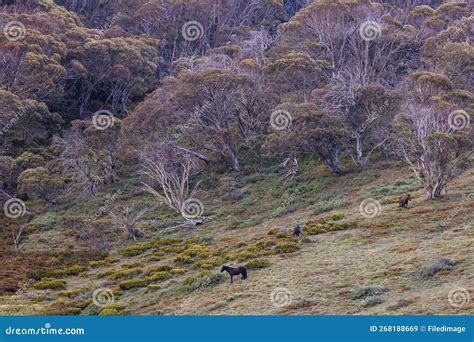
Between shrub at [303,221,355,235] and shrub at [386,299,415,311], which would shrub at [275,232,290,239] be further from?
shrub at [386,299,415,311]

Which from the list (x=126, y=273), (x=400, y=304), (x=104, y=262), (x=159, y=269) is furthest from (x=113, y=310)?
(x=104, y=262)

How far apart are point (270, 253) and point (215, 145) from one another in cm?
2422

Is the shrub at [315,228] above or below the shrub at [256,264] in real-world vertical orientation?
above

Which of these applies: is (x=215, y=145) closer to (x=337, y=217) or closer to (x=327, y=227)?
(x=337, y=217)

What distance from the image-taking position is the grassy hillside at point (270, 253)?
2088 centimetres

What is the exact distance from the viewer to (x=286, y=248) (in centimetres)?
2900

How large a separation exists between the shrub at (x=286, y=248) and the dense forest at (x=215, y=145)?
0.34 feet

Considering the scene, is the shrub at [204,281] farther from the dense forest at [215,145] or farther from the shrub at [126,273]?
the shrub at [126,273]

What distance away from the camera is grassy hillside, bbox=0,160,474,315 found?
2088 cm

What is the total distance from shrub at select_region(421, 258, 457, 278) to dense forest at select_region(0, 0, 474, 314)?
31 cm

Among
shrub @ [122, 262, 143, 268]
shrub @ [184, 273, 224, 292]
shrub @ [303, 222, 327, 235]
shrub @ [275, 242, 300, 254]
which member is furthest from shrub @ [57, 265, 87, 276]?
shrub @ [303, 222, 327, 235]

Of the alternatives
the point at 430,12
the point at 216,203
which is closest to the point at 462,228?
the point at 216,203

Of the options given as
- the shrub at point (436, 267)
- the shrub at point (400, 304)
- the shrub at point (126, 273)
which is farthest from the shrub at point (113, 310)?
the shrub at point (436, 267)

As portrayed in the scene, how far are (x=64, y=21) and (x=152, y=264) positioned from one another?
47383mm
